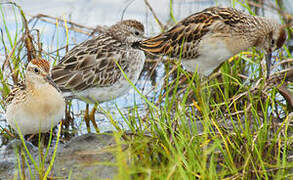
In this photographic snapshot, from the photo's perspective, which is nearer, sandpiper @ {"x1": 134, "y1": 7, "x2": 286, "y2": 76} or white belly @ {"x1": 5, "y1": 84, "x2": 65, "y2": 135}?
white belly @ {"x1": 5, "y1": 84, "x2": 65, "y2": 135}

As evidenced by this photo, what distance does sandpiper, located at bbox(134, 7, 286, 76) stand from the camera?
595cm

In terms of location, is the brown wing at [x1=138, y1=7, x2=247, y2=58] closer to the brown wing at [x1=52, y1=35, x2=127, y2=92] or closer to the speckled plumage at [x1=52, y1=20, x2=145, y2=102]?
the speckled plumage at [x1=52, y1=20, x2=145, y2=102]

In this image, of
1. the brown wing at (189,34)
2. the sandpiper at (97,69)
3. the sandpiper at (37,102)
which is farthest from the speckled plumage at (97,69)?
the sandpiper at (37,102)

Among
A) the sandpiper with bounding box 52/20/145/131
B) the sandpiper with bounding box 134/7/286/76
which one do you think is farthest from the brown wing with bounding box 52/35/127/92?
the sandpiper with bounding box 134/7/286/76

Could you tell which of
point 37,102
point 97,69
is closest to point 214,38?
point 97,69

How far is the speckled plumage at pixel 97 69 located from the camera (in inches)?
215

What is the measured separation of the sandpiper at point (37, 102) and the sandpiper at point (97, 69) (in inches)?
22.3

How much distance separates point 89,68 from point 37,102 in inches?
43.1

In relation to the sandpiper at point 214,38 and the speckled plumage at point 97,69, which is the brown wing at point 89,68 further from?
the sandpiper at point 214,38

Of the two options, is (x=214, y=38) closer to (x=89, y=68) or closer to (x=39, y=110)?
(x=89, y=68)

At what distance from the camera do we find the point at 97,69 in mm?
5602

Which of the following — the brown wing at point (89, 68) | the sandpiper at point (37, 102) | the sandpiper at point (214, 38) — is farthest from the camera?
the sandpiper at point (214, 38)

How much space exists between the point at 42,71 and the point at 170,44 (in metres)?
2.12

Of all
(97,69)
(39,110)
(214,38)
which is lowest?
(39,110)
